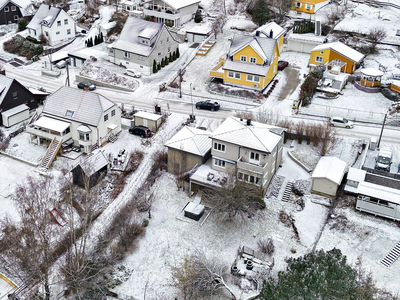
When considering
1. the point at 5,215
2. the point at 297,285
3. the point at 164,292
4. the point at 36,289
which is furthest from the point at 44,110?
the point at 297,285

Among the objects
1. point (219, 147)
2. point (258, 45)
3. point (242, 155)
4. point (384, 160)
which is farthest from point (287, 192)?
point (258, 45)

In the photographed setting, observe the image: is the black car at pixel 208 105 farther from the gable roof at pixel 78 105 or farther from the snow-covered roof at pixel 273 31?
the snow-covered roof at pixel 273 31

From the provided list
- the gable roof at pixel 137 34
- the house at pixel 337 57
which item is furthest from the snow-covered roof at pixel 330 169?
the gable roof at pixel 137 34

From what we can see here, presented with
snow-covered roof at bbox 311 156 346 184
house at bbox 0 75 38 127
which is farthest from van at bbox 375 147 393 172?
house at bbox 0 75 38 127

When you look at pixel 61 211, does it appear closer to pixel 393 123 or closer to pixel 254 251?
pixel 254 251

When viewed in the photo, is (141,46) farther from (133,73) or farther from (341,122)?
(341,122)

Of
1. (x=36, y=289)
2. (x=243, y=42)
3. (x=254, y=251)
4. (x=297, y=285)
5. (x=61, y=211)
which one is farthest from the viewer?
(x=243, y=42)

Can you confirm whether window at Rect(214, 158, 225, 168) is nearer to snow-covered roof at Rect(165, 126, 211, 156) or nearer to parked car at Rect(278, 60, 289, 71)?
snow-covered roof at Rect(165, 126, 211, 156)
